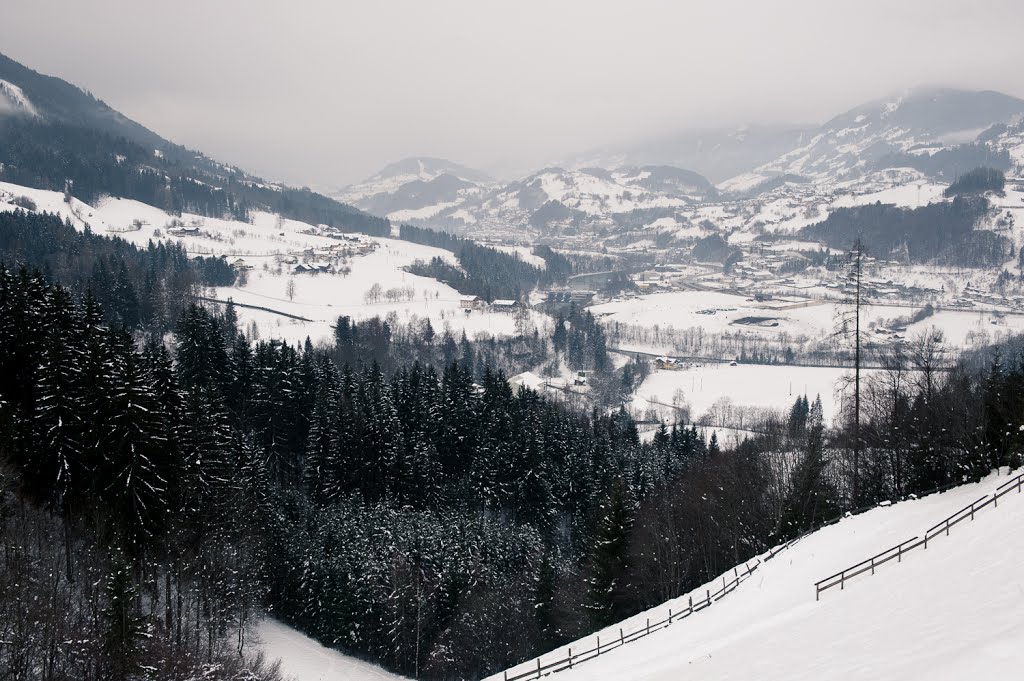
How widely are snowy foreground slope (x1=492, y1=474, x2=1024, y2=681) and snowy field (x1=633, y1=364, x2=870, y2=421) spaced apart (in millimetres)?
73011

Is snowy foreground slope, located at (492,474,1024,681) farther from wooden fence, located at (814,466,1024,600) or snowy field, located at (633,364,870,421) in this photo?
snowy field, located at (633,364,870,421)

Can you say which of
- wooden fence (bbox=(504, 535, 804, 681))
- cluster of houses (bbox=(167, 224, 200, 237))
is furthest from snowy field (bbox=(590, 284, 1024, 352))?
wooden fence (bbox=(504, 535, 804, 681))

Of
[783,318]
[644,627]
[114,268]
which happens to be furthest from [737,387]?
[114,268]

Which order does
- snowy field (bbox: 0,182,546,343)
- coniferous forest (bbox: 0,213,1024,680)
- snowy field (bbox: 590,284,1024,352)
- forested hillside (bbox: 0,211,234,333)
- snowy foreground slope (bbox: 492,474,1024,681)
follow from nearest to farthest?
1. snowy foreground slope (bbox: 492,474,1024,681)
2. coniferous forest (bbox: 0,213,1024,680)
3. forested hillside (bbox: 0,211,234,333)
4. snowy field (bbox: 0,182,546,343)
5. snowy field (bbox: 590,284,1024,352)

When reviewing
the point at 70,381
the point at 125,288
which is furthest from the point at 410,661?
the point at 125,288

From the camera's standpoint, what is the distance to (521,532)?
42.7 m

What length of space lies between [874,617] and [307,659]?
2577 cm

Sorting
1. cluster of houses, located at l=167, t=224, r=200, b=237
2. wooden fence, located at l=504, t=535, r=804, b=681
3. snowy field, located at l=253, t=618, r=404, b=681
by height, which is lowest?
snowy field, located at l=253, t=618, r=404, b=681

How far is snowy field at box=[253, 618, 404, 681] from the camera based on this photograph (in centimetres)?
3206

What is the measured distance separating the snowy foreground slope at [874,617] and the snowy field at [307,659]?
13.8 m

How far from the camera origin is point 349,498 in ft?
Result: 144

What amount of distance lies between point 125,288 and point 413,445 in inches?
2071

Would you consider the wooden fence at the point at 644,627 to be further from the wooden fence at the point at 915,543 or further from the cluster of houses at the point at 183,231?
the cluster of houses at the point at 183,231

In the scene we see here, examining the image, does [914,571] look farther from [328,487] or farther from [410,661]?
[328,487]
